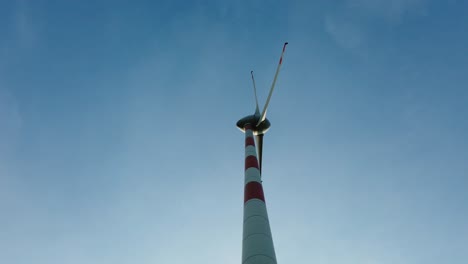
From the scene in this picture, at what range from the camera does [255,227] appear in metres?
12.0

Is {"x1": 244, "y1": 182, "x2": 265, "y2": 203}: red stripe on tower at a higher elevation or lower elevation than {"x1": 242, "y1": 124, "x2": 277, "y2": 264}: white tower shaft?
higher

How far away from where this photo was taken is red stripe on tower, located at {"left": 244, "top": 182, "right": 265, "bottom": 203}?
14305 mm

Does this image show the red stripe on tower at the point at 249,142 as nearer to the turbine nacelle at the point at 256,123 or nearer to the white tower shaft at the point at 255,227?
the turbine nacelle at the point at 256,123

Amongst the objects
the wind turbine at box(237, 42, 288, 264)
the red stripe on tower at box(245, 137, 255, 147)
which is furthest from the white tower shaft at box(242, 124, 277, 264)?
the red stripe on tower at box(245, 137, 255, 147)

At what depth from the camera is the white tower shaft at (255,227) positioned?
10.5 meters

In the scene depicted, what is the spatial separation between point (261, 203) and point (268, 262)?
373cm

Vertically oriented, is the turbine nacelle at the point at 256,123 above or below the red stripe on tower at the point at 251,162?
above

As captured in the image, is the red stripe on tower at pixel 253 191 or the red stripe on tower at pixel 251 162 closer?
the red stripe on tower at pixel 253 191

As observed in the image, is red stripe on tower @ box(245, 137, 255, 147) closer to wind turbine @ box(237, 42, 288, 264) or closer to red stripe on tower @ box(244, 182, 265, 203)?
wind turbine @ box(237, 42, 288, 264)

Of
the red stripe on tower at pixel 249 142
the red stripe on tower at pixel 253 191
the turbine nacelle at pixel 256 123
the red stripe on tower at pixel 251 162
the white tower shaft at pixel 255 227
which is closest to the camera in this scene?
the white tower shaft at pixel 255 227

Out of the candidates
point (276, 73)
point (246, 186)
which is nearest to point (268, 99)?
point (276, 73)

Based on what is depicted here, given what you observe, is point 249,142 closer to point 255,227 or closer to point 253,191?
point 253,191

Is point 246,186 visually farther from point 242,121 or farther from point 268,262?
point 242,121

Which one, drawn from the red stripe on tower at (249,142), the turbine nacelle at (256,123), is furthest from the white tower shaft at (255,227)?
the turbine nacelle at (256,123)
